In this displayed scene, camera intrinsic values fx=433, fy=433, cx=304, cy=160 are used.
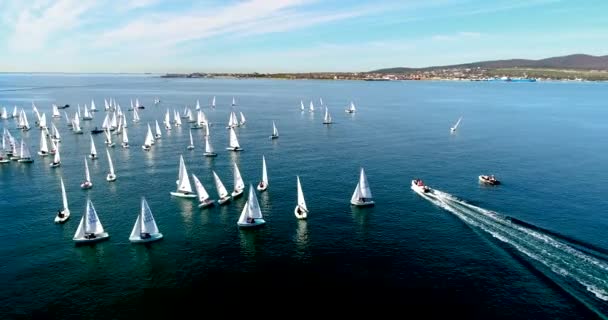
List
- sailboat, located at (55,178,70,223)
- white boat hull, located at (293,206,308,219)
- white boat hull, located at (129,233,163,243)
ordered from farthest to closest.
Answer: white boat hull, located at (293,206,308,219) → sailboat, located at (55,178,70,223) → white boat hull, located at (129,233,163,243)

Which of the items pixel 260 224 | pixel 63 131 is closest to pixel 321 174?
pixel 260 224

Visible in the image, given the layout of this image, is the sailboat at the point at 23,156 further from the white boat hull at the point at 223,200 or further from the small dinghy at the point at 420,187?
the small dinghy at the point at 420,187

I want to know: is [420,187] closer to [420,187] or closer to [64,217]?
[420,187]

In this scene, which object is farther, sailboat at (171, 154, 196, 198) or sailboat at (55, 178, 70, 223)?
sailboat at (171, 154, 196, 198)

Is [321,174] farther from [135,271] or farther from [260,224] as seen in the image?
[135,271]

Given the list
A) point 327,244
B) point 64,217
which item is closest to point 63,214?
point 64,217

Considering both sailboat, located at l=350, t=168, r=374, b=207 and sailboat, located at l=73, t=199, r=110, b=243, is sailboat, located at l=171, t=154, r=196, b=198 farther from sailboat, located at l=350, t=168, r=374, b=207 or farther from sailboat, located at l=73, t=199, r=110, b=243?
sailboat, located at l=350, t=168, r=374, b=207

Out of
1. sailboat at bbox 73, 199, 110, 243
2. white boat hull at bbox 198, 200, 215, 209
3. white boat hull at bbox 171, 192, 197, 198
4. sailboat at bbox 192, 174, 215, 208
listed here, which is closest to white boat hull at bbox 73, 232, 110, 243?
sailboat at bbox 73, 199, 110, 243
